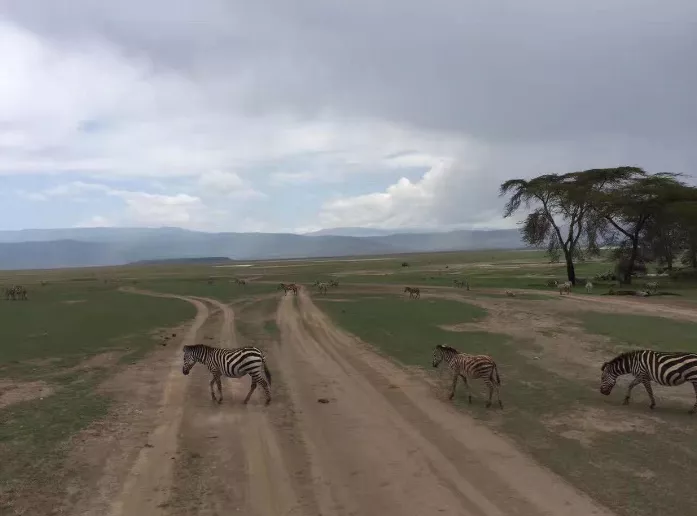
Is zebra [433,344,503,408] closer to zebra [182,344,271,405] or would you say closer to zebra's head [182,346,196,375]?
zebra [182,344,271,405]

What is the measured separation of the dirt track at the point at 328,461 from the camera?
292 inches

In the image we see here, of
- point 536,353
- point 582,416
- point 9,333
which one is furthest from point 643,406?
point 9,333

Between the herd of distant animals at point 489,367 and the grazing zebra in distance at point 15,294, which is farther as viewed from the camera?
the grazing zebra in distance at point 15,294

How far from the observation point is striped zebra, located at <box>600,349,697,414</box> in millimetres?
11422

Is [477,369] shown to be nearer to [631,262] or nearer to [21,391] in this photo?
[21,391]

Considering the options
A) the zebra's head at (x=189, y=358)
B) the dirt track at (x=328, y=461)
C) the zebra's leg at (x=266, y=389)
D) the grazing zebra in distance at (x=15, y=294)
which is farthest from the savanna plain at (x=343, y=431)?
the grazing zebra in distance at (x=15, y=294)

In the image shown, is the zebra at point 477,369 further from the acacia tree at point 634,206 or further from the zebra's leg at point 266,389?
the acacia tree at point 634,206

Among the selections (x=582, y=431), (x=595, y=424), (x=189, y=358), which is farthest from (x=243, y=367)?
(x=595, y=424)

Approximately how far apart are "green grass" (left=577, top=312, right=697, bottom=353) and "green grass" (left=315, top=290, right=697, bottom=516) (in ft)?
13.2

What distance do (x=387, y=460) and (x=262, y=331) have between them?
16339mm

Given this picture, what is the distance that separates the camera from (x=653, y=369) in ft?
38.7

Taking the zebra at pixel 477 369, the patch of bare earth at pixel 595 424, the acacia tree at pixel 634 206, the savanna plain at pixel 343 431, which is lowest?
the patch of bare earth at pixel 595 424

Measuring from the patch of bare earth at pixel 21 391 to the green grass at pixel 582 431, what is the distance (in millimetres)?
10976

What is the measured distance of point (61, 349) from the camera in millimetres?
20047
